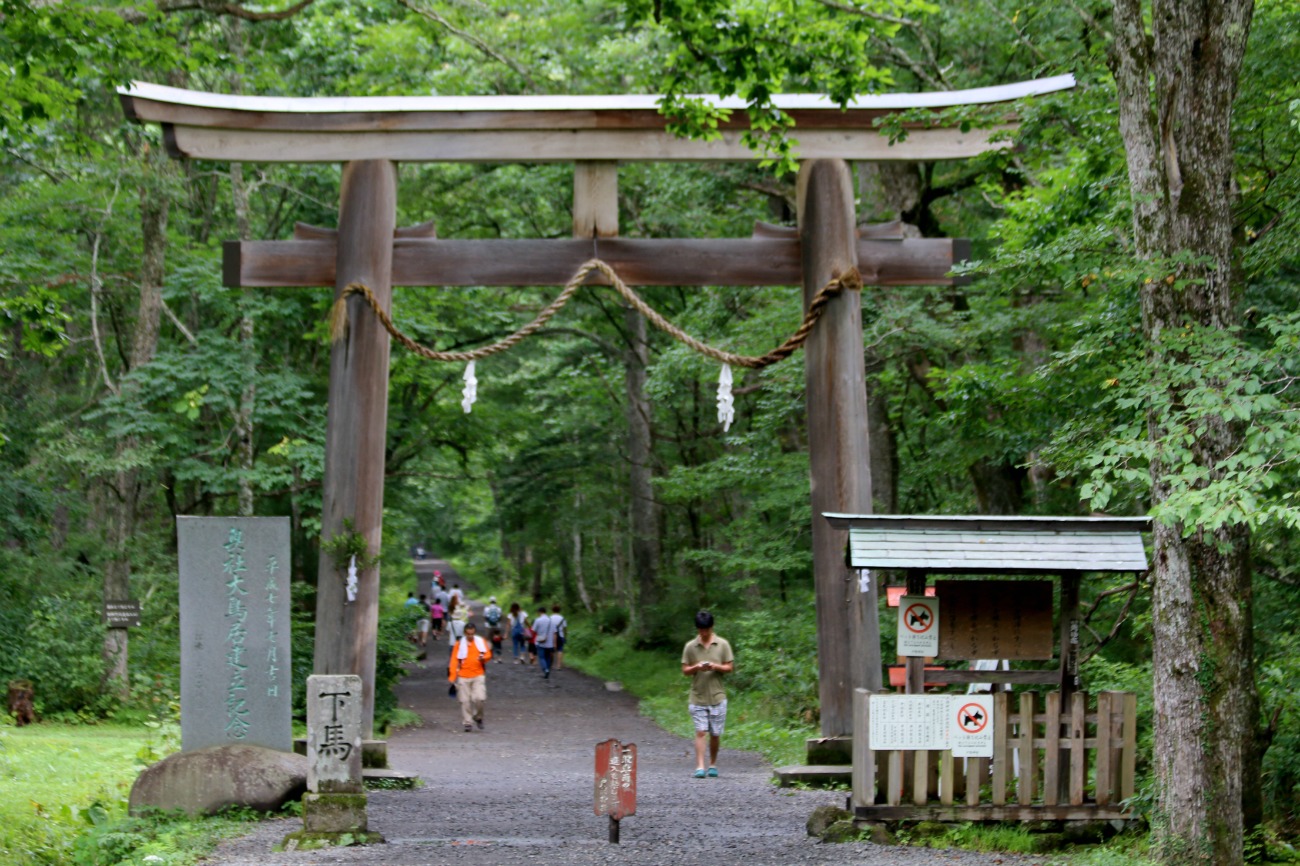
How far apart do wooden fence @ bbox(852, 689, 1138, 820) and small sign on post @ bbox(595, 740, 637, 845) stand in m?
1.63

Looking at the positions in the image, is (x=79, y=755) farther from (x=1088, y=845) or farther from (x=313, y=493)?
(x=1088, y=845)

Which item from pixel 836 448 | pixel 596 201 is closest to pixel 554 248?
pixel 596 201

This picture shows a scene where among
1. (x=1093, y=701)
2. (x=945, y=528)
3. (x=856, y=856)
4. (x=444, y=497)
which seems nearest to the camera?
(x=856, y=856)

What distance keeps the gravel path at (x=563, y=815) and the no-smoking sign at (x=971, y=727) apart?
73 centimetres

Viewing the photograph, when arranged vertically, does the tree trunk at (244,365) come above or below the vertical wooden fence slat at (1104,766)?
above

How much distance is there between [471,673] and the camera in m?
18.9

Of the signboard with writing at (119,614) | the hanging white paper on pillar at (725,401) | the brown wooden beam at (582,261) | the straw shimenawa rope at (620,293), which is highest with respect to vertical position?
the brown wooden beam at (582,261)

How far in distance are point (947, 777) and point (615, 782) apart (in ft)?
7.75

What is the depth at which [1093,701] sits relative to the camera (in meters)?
10.1

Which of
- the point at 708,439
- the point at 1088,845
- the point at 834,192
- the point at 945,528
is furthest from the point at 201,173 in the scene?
the point at 1088,845

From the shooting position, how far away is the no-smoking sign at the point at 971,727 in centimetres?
902

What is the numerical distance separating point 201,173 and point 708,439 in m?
12.0

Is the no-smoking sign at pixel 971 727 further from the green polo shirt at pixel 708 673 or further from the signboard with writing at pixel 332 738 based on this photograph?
the signboard with writing at pixel 332 738

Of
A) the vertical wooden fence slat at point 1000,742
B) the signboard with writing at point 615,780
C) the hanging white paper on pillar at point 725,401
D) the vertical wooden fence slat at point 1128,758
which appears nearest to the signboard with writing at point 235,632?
the signboard with writing at point 615,780
